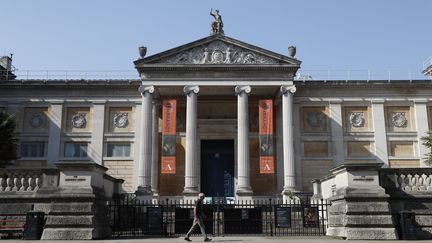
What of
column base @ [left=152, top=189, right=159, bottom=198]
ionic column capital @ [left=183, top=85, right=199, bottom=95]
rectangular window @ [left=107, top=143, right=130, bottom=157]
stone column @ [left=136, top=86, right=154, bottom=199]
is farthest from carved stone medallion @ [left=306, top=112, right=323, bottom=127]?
rectangular window @ [left=107, top=143, right=130, bottom=157]

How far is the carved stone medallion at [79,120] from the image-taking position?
38594mm

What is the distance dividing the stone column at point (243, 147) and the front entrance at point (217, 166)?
4.93 m

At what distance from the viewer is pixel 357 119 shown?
38719 millimetres

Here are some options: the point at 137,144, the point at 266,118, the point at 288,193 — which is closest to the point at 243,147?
the point at 266,118

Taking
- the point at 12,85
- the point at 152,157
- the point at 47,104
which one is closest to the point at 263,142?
the point at 152,157

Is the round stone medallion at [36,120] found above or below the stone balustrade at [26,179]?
above

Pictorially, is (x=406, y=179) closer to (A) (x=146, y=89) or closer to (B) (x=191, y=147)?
(B) (x=191, y=147)

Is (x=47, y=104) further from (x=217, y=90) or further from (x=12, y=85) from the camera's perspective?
(x=217, y=90)

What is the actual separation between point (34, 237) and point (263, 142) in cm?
2168

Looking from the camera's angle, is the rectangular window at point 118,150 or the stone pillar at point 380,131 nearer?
the stone pillar at point 380,131

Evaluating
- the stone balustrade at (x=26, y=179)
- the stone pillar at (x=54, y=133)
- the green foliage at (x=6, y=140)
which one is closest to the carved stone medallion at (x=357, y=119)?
the stone pillar at (x=54, y=133)

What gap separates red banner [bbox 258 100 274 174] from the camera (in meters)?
34.3

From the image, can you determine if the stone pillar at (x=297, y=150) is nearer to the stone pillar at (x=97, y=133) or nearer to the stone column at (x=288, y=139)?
the stone column at (x=288, y=139)

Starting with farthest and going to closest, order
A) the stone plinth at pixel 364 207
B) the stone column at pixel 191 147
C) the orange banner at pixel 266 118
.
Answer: the orange banner at pixel 266 118 < the stone column at pixel 191 147 < the stone plinth at pixel 364 207
